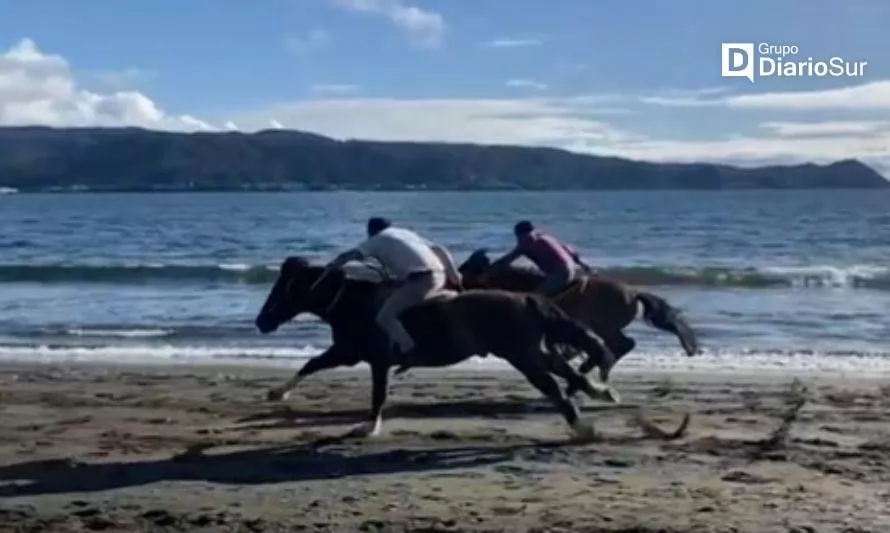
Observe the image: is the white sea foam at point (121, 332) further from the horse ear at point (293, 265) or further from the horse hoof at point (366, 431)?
the horse hoof at point (366, 431)

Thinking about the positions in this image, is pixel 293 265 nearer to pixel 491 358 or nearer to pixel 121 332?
pixel 491 358

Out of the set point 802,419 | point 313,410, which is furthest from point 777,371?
point 313,410

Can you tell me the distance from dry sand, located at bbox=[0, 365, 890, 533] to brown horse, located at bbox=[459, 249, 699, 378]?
68 cm

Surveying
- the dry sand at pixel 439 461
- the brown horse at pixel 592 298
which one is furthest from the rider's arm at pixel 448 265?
the brown horse at pixel 592 298

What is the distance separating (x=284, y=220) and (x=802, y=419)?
57892 mm

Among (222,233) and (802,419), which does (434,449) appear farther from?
(222,233)

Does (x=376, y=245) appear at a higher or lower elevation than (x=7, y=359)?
higher

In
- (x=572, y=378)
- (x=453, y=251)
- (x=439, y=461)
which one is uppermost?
(x=572, y=378)

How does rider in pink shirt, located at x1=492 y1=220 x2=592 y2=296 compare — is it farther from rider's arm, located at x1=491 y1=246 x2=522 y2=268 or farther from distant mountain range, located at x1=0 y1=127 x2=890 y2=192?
A: distant mountain range, located at x1=0 y1=127 x2=890 y2=192

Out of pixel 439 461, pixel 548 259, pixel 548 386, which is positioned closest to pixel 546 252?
pixel 548 259

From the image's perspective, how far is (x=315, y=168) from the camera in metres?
101

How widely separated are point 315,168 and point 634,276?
2796 inches

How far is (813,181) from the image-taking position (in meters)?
97.2

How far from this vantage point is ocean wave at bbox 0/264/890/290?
2994 centimetres
